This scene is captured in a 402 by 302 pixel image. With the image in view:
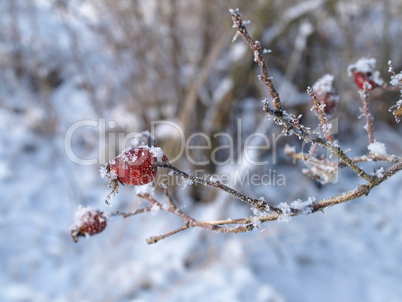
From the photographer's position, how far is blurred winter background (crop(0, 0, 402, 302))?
2.19m

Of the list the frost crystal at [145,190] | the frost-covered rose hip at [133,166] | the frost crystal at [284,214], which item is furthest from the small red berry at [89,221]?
the frost crystal at [284,214]

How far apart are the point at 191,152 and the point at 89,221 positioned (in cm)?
208

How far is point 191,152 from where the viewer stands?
2775 millimetres

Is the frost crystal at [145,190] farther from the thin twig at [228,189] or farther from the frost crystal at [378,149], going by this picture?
the frost crystal at [378,149]

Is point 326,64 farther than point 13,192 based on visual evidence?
Yes

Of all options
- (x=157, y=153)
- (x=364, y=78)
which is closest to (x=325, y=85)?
(x=364, y=78)

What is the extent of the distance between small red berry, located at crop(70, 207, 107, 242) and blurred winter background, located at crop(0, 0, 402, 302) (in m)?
1.40

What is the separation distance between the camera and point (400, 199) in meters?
2.92

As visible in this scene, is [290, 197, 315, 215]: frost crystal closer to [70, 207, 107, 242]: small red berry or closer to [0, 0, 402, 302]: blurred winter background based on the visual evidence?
[70, 207, 107, 242]: small red berry

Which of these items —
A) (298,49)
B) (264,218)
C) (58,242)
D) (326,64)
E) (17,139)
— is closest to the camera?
(264,218)

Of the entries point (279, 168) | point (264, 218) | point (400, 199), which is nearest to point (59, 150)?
point (279, 168)

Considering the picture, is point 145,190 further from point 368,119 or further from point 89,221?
point 368,119

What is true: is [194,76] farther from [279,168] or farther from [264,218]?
[264,218]

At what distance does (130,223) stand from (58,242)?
0.49m
